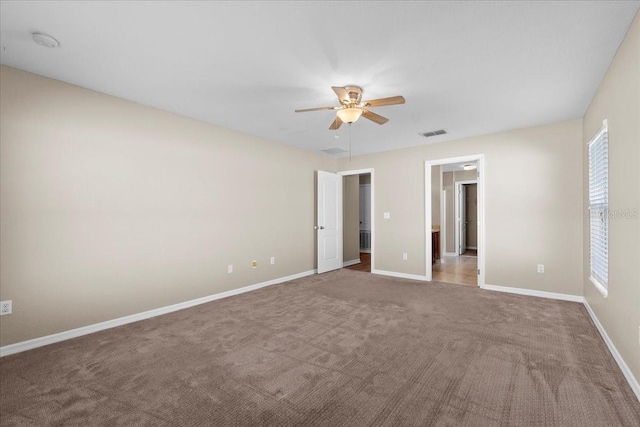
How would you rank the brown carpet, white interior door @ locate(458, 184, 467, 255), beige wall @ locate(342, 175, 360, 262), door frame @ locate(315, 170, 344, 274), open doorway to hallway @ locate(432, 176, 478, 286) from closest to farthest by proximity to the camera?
the brown carpet < door frame @ locate(315, 170, 344, 274) < open doorway to hallway @ locate(432, 176, 478, 286) < beige wall @ locate(342, 175, 360, 262) < white interior door @ locate(458, 184, 467, 255)

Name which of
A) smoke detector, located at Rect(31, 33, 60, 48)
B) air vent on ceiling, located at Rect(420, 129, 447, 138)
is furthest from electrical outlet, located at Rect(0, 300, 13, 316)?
air vent on ceiling, located at Rect(420, 129, 447, 138)

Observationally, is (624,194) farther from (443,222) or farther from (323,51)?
(443,222)

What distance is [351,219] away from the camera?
302 inches

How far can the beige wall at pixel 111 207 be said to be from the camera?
270 cm

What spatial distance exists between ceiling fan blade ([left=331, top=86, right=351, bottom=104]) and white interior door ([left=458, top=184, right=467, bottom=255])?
7.06 meters

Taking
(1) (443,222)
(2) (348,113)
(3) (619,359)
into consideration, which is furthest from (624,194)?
(1) (443,222)

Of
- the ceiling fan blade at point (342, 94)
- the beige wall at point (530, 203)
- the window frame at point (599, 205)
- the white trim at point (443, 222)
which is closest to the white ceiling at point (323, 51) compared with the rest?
the ceiling fan blade at point (342, 94)

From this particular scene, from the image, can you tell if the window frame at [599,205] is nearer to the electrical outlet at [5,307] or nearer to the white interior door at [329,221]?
the white interior door at [329,221]

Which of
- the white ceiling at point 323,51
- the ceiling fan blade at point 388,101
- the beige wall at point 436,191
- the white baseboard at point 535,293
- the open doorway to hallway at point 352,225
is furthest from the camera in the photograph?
the beige wall at point 436,191

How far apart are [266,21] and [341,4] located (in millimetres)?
534

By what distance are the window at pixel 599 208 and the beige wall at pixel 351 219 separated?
4.61 meters

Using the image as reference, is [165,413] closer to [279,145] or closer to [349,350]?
[349,350]

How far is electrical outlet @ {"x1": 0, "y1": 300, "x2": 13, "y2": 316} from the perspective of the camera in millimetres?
2601

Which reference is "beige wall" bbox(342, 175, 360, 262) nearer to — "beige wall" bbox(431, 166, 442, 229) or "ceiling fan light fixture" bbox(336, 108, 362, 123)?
"beige wall" bbox(431, 166, 442, 229)
